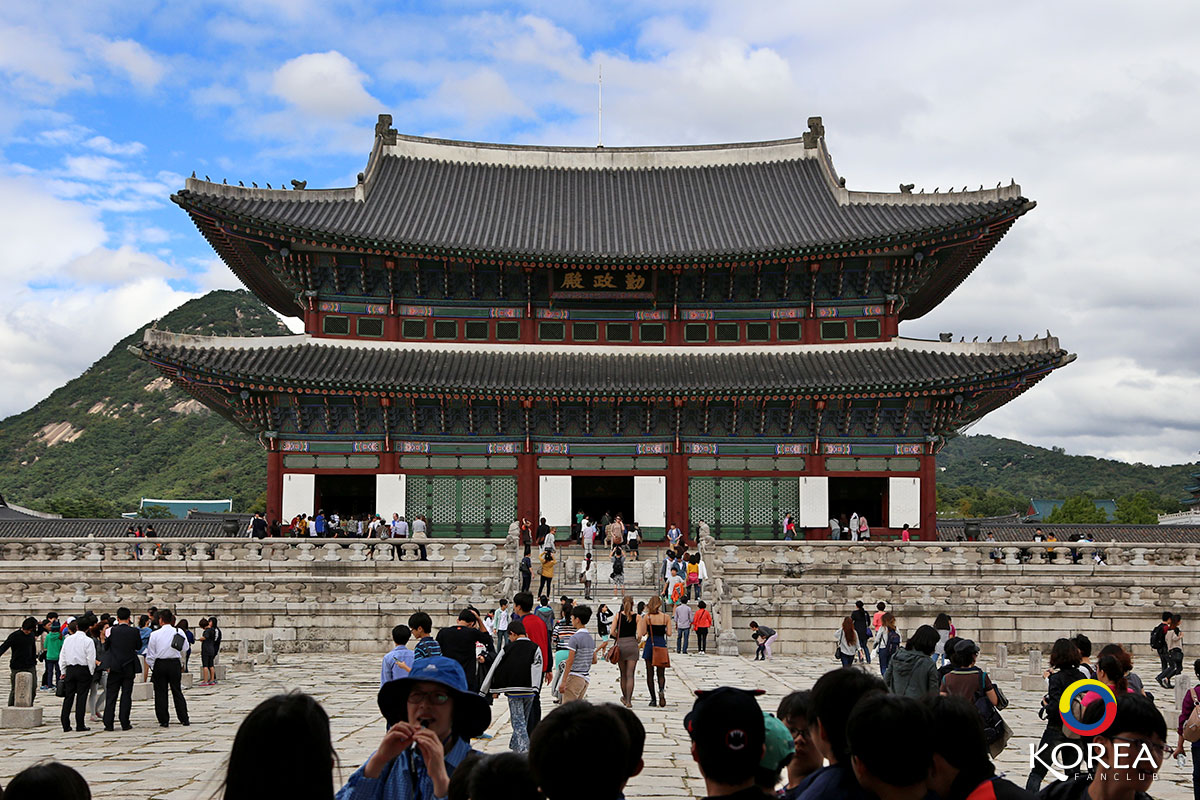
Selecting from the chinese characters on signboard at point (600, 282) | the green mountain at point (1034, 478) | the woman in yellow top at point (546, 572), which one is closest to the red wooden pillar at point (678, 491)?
the chinese characters on signboard at point (600, 282)

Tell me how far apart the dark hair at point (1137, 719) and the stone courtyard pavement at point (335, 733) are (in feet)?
17.3

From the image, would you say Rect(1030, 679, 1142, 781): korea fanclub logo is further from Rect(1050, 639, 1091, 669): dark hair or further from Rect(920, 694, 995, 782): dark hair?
Rect(1050, 639, 1091, 669): dark hair

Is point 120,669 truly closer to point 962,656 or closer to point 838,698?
point 962,656

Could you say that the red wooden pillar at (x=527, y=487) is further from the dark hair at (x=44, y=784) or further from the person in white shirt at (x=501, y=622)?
the dark hair at (x=44, y=784)

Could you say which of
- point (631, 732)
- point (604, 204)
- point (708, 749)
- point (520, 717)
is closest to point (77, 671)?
point (520, 717)

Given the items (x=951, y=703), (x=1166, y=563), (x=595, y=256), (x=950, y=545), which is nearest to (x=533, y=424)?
(x=595, y=256)

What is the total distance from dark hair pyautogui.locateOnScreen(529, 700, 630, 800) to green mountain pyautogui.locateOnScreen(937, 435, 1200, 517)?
74.5 m

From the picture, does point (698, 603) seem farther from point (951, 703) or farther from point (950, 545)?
point (951, 703)

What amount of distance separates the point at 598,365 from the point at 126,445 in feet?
207

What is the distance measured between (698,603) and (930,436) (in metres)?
12.7

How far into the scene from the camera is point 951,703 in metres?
4.86

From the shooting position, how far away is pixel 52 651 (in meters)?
18.5

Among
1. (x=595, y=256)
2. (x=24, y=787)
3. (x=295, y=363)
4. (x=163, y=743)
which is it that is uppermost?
(x=595, y=256)

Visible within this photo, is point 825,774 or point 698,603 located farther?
point 698,603
